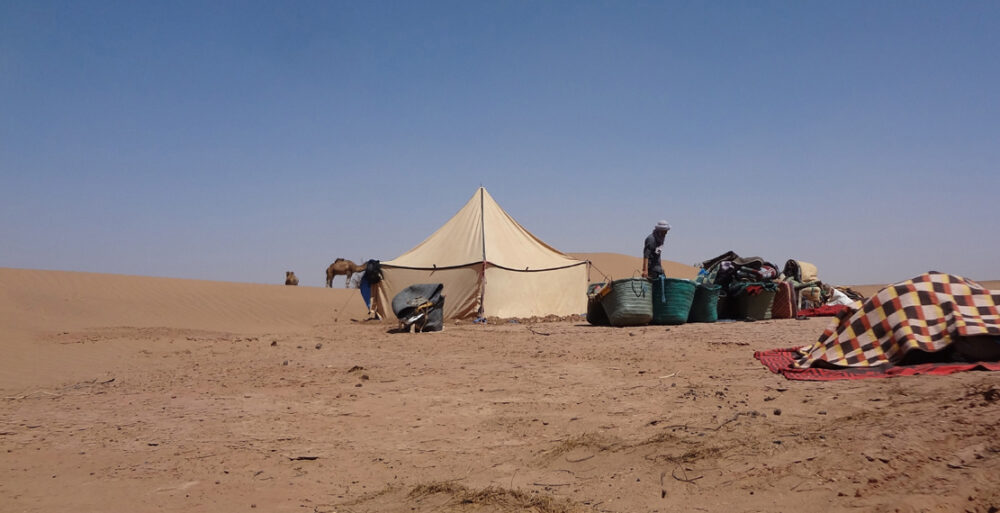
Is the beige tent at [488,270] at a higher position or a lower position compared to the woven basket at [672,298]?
higher

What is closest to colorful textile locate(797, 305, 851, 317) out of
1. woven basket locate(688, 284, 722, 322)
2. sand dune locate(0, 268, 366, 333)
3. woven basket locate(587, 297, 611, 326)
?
woven basket locate(688, 284, 722, 322)

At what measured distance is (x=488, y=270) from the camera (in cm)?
1432

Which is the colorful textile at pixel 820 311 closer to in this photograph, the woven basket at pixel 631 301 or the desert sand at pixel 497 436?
the woven basket at pixel 631 301

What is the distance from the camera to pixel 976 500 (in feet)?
7.63

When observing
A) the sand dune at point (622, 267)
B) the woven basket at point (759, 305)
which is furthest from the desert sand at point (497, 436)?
the sand dune at point (622, 267)

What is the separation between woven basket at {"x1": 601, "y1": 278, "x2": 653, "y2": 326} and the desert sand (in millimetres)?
2922

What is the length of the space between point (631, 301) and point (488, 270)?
4.11m

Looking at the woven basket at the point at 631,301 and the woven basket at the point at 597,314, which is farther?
the woven basket at the point at 597,314

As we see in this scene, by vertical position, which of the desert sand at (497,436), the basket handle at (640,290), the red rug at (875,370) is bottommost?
A: the desert sand at (497,436)

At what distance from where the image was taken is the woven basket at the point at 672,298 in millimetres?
11047

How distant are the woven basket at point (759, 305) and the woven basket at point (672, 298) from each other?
47.1 inches

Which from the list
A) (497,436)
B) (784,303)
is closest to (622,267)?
(784,303)

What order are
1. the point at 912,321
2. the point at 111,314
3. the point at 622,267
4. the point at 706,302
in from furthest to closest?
1. the point at 622,267
2. the point at 111,314
3. the point at 706,302
4. the point at 912,321

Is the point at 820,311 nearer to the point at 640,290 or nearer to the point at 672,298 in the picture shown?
the point at 672,298
